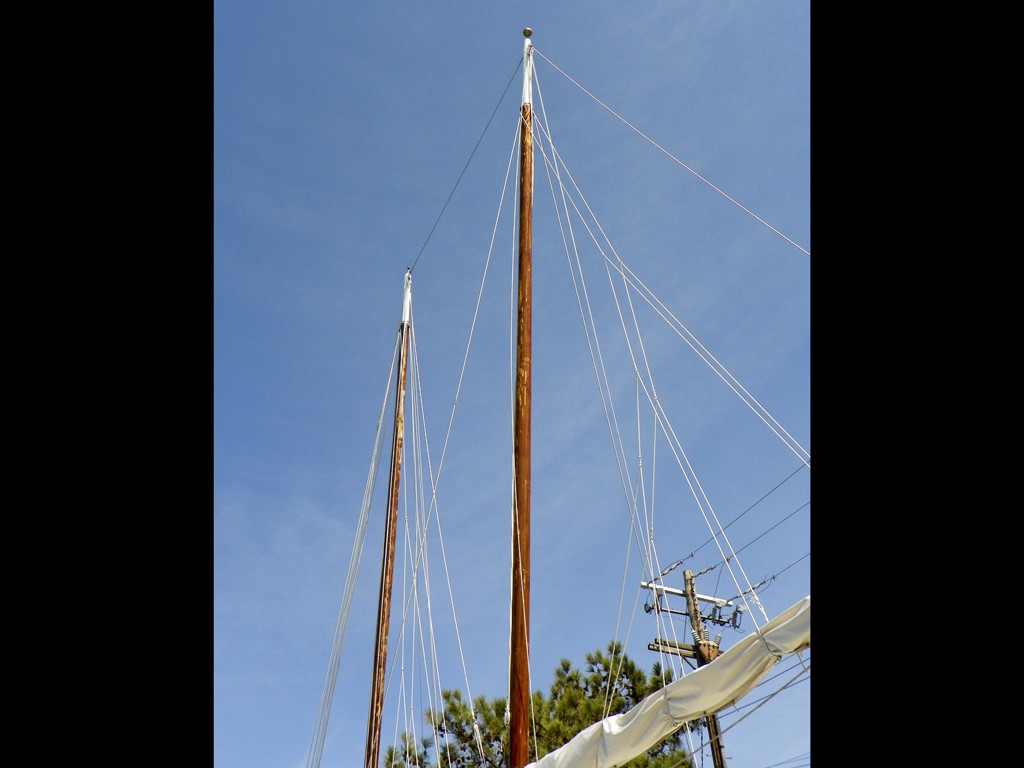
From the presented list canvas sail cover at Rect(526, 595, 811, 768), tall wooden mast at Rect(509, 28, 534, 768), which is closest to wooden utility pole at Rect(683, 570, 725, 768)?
tall wooden mast at Rect(509, 28, 534, 768)

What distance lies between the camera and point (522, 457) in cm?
1041

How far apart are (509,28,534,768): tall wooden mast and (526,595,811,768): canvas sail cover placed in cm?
56

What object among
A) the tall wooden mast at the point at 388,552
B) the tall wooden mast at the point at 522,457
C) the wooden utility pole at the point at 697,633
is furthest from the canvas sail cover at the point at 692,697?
the wooden utility pole at the point at 697,633

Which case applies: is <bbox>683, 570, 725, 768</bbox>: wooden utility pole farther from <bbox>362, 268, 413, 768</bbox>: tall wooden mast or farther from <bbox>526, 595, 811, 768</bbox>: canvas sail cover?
<bbox>526, 595, 811, 768</bbox>: canvas sail cover

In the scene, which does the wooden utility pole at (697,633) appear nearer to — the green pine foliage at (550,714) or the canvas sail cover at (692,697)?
the green pine foliage at (550,714)

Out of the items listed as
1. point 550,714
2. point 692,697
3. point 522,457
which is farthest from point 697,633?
point 692,697

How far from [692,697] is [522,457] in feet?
11.8

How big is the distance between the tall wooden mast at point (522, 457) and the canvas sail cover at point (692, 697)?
1.85 feet

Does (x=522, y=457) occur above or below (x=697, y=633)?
below

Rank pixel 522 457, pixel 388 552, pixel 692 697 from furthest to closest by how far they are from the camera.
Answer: pixel 388 552 → pixel 522 457 → pixel 692 697

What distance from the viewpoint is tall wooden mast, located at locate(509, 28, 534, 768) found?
892 cm

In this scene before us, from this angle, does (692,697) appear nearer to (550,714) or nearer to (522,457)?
(522,457)
